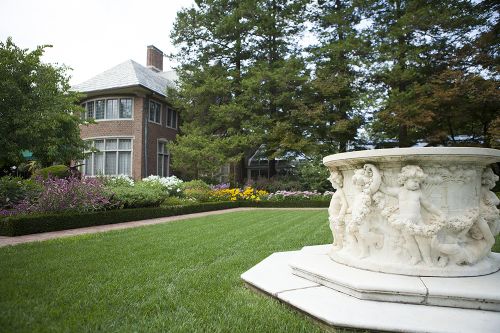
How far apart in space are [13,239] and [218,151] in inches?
546

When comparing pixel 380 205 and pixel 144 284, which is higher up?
pixel 380 205

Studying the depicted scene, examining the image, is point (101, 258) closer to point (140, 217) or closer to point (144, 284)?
point (144, 284)

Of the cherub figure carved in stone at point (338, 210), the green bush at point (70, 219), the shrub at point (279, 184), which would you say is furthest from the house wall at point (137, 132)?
the cherub figure carved in stone at point (338, 210)

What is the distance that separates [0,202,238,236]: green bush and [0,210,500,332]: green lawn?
2.06 m

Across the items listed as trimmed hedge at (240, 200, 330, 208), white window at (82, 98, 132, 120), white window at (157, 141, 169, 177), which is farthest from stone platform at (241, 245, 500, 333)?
white window at (157, 141, 169, 177)

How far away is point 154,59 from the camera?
96.9 feet

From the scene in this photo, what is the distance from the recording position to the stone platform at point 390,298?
8.21 ft

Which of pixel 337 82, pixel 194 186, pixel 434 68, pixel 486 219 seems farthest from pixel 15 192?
pixel 434 68

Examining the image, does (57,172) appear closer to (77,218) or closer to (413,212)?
(77,218)

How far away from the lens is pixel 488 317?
2623 millimetres

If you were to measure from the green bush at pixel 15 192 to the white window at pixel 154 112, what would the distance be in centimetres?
1283

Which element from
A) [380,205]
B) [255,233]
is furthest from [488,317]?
[255,233]

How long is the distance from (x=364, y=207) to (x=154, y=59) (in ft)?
97.3

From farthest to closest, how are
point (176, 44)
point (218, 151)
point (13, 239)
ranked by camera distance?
1. point (176, 44)
2. point (218, 151)
3. point (13, 239)
